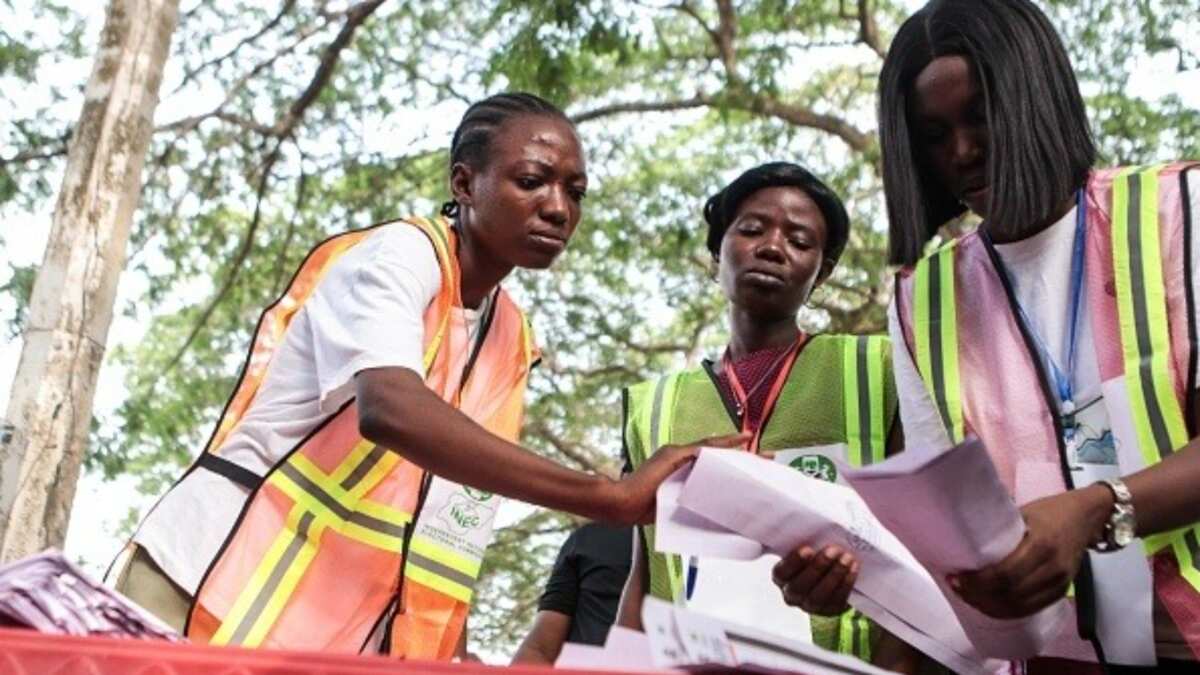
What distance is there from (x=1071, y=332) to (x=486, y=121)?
1.27 m

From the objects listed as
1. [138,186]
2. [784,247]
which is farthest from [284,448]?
[138,186]

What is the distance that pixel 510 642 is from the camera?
969 centimetres

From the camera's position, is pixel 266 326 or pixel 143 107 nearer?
pixel 266 326

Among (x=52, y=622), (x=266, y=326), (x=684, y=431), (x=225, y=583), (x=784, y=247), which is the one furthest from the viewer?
(x=784, y=247)

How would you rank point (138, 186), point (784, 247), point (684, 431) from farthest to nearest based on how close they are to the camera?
point (138, 186), point (784, 247), point (684, 431)

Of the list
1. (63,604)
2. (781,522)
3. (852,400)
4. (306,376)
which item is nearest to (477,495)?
(306,376)

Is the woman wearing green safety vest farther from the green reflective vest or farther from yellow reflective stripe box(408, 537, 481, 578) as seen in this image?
yellow reflective stripe box(408, 537, 481, 578)

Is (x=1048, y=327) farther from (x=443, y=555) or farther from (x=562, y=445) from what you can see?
(x=562, y=445)

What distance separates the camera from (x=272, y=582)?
7.13 feet

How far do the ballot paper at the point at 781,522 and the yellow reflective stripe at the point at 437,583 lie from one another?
93 cm

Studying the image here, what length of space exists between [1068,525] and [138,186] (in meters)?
3.65

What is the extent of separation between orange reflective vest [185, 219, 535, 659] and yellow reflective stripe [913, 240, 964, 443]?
29.1 inches

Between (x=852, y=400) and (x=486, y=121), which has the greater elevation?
(x=486, y=121)

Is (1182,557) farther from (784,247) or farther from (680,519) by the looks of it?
(784,247)
